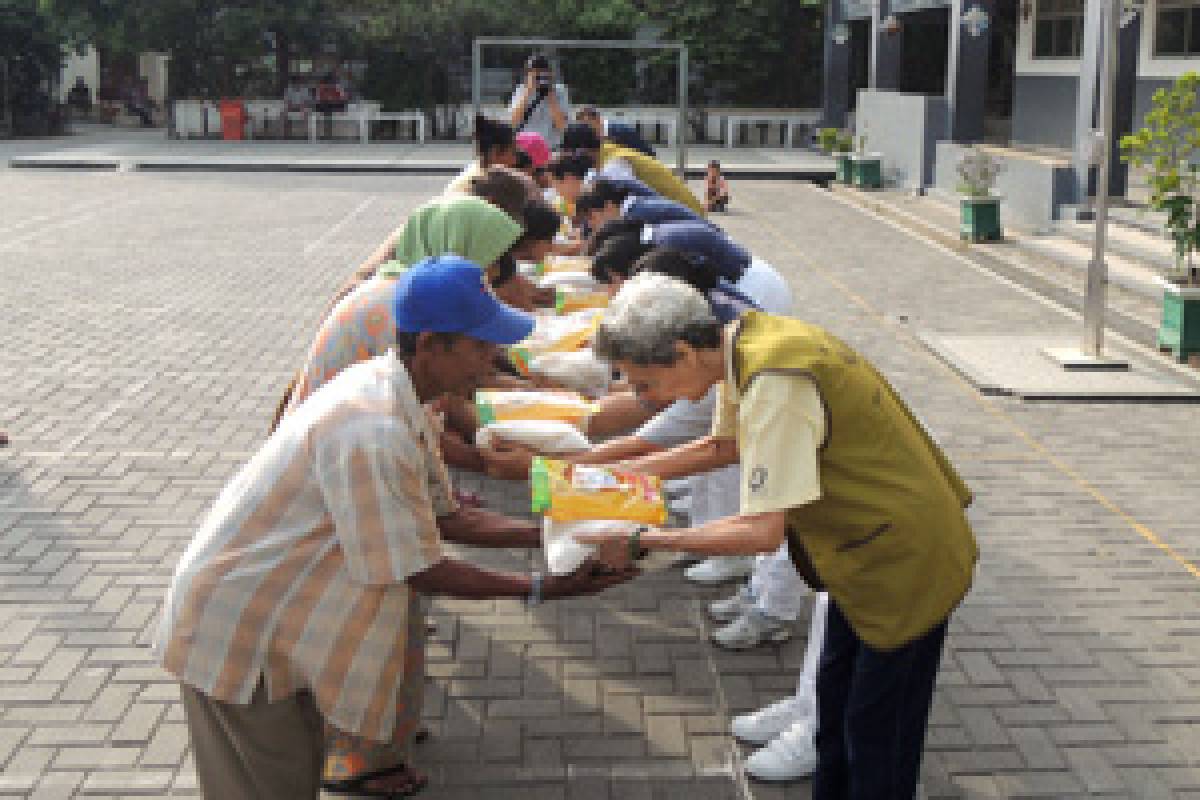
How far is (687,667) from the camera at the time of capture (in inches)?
187

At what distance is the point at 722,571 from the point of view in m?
5.52

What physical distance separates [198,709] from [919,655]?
5.97 ft

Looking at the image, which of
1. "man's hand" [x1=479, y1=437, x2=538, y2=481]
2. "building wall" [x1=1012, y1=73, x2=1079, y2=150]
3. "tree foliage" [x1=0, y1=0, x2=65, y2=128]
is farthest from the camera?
"tree foliage" [x1=0, y1=0, x2=65, y2=128]

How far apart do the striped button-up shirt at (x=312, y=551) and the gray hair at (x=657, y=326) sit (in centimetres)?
54

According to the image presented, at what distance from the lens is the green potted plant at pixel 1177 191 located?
8.84 meters

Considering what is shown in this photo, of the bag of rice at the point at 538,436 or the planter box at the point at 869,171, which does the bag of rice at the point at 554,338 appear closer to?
the bag of rice at the point at 538,436

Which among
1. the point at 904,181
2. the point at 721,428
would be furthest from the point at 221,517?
the point at 904,181

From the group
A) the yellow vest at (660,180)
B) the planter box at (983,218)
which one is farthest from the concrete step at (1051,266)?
the yellow vest at (660,180)

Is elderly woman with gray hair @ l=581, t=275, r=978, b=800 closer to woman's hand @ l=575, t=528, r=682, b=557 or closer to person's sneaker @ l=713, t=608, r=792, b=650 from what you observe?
woman's hand @ l=575, t=528, r=682, b=557

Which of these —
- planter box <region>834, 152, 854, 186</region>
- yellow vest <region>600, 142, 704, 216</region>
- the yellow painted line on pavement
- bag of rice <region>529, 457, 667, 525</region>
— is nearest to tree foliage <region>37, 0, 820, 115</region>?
planter box <region>834, 152, 854, 186</region>

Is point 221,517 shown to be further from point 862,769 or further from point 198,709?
point 862,769

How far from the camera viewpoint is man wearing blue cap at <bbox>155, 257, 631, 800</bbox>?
9.25 ft

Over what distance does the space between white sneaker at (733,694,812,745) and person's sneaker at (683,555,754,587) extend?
1.30m

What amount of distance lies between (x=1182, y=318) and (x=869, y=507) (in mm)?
7157
